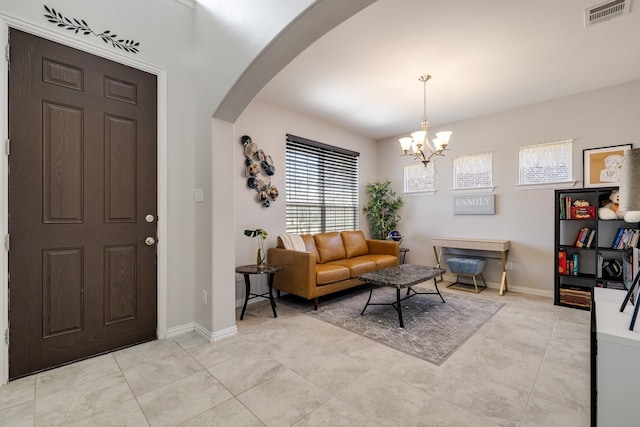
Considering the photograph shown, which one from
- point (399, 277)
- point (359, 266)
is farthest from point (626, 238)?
point (359, 266)

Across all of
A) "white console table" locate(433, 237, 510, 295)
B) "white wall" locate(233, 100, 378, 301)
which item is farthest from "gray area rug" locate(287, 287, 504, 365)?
"white wall" locate(233, 100, 378, 301)

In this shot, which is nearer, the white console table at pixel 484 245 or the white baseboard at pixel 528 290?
the white baseboard at pixel 528 290

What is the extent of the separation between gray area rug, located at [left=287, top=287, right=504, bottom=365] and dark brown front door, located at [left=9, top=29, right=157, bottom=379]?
1.92 m

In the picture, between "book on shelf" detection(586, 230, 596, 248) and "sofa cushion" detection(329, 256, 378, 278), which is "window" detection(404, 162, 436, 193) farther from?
"book on shelf" detection(586, 230, 596, 248)

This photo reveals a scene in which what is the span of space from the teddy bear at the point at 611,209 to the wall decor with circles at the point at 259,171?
4.00 metres

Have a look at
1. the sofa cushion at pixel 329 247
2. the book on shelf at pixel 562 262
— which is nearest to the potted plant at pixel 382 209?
the sofa cushion at pixel 329 247

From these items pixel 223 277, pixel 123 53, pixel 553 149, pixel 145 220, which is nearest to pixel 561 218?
pixel 553 149

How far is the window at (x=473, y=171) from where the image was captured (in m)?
4.43

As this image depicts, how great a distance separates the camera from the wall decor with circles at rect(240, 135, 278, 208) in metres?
3.69

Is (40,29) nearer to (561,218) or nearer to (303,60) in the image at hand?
(303,60)

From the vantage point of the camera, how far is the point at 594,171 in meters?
3.56

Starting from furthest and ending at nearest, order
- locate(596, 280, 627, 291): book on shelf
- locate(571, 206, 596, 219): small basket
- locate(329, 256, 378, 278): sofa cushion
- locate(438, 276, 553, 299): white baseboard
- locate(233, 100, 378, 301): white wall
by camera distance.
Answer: locate(438, 276, 553, 299): white baseboard → locate(329, 256, 378, 278): sofa cushion → locate(233, 100, 378, 301): white wall → locate(571, 206, 596, 219): small basket → locate(596, 280, 627, 291): book on shelf

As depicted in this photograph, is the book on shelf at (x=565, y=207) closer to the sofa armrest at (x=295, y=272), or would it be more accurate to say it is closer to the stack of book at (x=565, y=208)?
the stack of book at (x=565, y=208)

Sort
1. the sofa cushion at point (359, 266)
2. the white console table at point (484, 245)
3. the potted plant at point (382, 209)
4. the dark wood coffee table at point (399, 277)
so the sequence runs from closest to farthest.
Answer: the dark wood coffee table at point (399, 277)
the sofa cushion at point (359, 266)
the white console table at point (484, 245)
the potted plant at point (382, 209)
